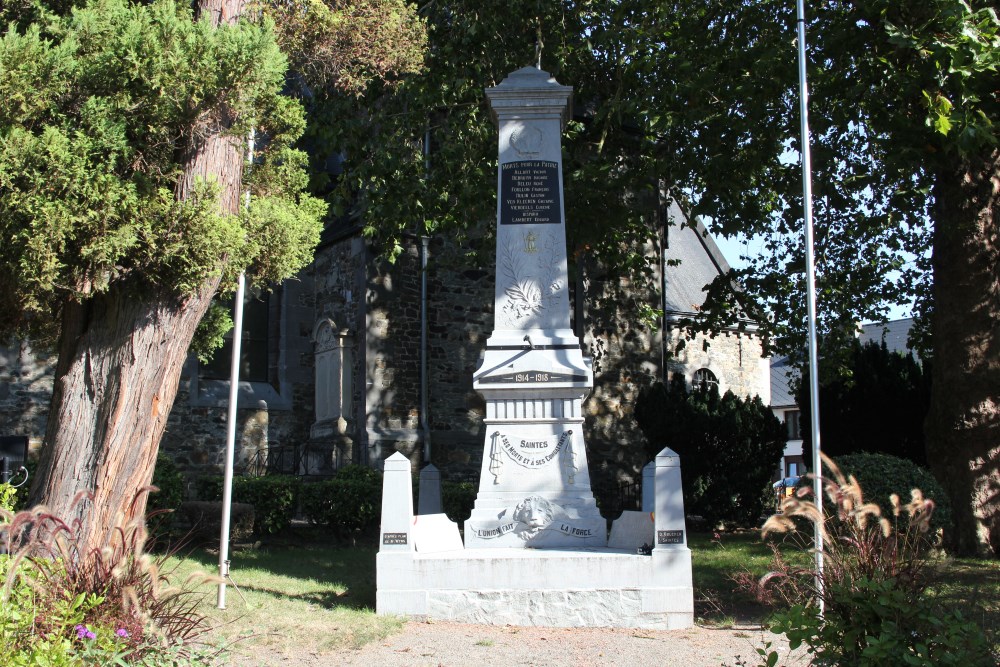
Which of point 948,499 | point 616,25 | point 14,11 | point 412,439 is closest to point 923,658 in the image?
point 948,499

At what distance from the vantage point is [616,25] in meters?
12.4

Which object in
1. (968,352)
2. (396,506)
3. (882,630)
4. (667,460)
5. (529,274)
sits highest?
(529,274)

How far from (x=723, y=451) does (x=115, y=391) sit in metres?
11.6

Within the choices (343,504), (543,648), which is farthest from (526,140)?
(343,504)

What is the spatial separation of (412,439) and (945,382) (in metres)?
9.28

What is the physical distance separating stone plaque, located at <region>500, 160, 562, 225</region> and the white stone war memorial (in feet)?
0.03

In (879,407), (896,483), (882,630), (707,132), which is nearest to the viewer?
(882,630)

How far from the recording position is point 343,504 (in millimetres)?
12992

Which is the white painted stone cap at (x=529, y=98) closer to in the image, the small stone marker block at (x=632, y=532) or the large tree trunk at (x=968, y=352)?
the small stone marker block at (x=632, y=532)

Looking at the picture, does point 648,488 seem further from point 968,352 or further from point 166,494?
point 166,494

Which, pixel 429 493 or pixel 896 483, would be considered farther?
pixel 429 493

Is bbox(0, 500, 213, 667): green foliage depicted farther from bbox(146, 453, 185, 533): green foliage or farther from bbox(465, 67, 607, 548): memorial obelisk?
bbox(146, 453, 185, 533): green foliage

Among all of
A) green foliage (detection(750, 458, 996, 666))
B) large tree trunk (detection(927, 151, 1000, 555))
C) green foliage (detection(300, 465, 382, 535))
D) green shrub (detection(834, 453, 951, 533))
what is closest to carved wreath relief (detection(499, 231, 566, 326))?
green shrub (detection(834, 453, 951, 533))

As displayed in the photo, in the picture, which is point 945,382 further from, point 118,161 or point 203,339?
point 118,161
